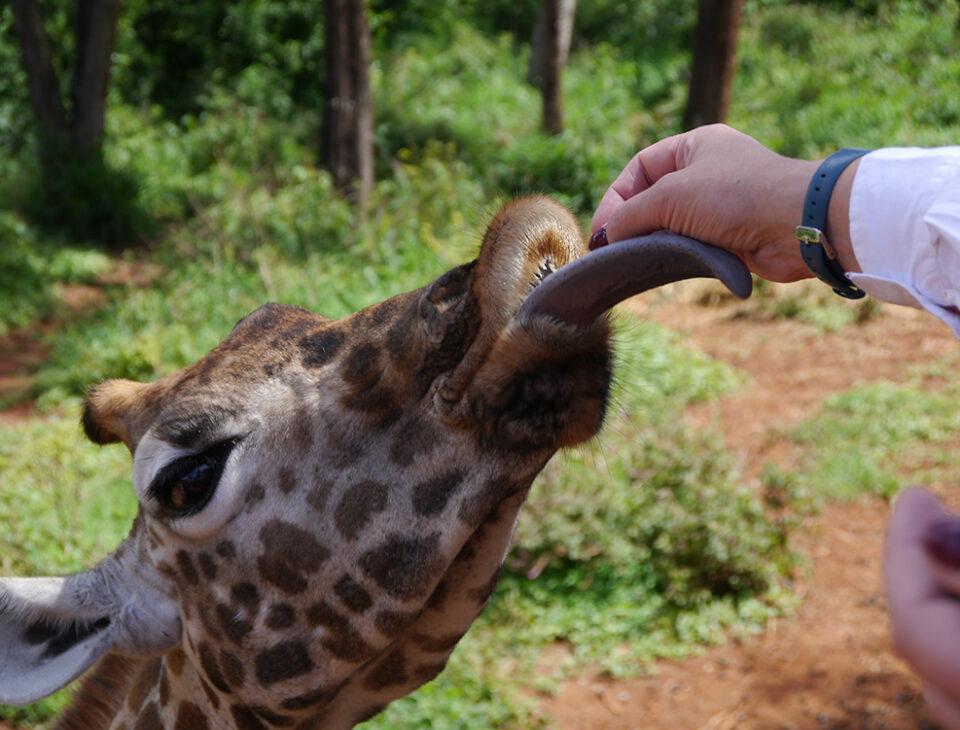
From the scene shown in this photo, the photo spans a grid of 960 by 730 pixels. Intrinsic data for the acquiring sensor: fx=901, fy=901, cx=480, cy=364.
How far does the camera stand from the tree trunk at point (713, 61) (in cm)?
959

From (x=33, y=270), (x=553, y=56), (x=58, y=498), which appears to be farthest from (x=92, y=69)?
(x=58, y=498)

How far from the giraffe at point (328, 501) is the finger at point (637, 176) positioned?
0.32ft

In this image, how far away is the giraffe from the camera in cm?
166

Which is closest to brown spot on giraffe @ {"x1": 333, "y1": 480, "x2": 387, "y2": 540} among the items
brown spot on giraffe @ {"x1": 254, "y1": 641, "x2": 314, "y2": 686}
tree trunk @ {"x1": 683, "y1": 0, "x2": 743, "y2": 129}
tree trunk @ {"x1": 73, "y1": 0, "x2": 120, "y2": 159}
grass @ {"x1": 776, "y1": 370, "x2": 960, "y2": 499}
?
brown spot on giraffe @ {"x1": 254, "y1": 641, "x2": 314, "y2": 686}

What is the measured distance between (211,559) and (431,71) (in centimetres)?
1582

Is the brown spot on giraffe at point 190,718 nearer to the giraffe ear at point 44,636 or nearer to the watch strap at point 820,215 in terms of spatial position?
the giraffe ear at point 44,636

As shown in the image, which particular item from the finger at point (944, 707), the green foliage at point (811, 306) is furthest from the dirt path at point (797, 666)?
the finger at point (944, 707)

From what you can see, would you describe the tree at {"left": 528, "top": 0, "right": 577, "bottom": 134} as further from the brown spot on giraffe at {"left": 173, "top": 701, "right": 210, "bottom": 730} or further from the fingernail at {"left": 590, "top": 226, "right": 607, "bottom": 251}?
the brown spot on giraffe at {"left": 173, "top": 701, "right": 210, "bottom": 730}

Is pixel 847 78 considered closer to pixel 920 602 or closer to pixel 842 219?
pixel 842 219

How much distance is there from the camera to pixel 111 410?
229 cm

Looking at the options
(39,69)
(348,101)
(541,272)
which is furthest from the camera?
(39,69)

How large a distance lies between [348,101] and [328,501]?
939cm

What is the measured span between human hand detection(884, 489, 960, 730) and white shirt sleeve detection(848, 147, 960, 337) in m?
0.45

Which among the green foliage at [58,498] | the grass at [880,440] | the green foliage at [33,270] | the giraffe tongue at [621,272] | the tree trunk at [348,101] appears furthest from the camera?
the tree trunk at [348,101]
